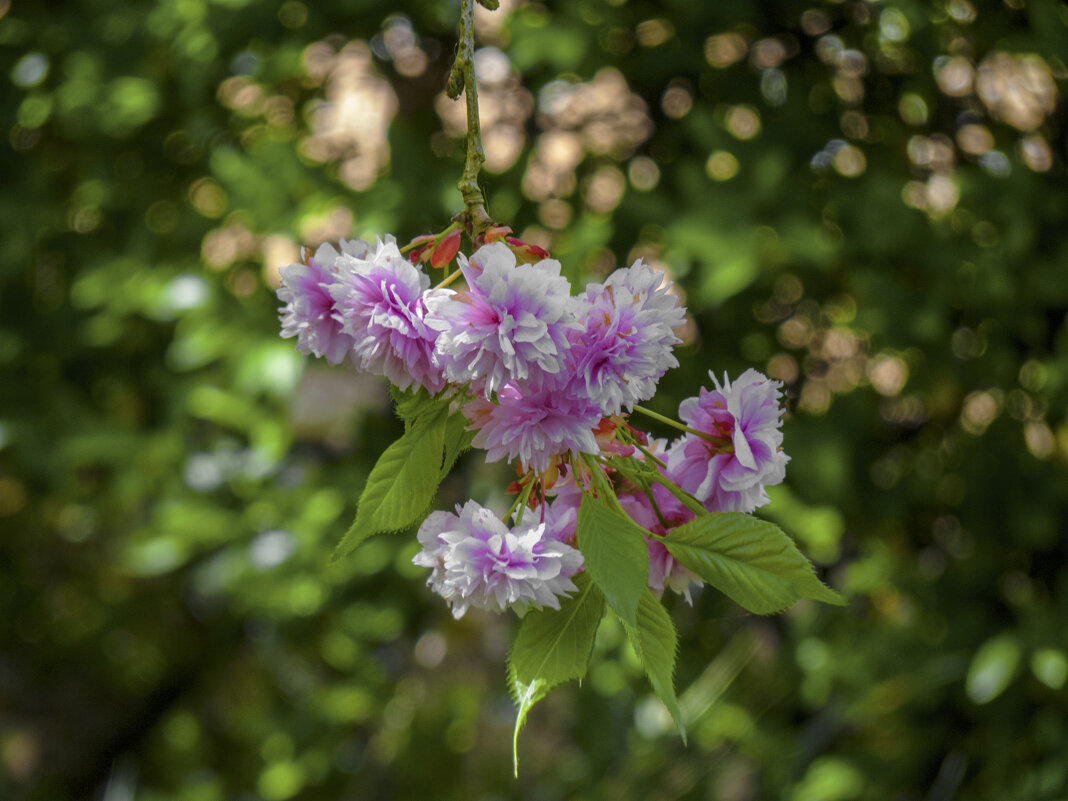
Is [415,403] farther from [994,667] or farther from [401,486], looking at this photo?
[994,667]

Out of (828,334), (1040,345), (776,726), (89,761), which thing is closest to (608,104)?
(828,334)

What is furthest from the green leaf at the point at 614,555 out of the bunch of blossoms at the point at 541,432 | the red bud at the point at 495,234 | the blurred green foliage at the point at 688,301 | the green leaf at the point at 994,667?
the green leaf at the point at 994,667

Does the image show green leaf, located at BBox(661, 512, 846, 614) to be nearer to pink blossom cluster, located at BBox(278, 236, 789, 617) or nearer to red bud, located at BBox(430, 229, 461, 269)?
pink blossom cluster, located at BBox(278, 236, 789, 617)

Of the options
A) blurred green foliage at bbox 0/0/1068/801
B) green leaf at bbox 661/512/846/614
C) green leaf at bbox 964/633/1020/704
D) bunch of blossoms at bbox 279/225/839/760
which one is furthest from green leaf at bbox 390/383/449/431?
green leaf at bbox 964/633/1020/704

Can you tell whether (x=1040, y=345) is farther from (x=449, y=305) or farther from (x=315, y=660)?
(x=315, y=660)

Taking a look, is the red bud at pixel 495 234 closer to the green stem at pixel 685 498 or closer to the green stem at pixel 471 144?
the green stem at pixel 471 144

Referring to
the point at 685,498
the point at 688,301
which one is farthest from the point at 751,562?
the point at 688,301

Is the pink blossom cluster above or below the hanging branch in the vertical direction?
below
